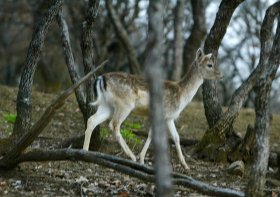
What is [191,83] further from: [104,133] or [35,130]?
[35,130]

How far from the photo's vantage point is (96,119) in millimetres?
10633

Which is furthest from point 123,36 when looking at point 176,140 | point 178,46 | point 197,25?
point 176,140

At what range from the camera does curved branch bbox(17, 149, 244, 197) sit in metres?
7.31

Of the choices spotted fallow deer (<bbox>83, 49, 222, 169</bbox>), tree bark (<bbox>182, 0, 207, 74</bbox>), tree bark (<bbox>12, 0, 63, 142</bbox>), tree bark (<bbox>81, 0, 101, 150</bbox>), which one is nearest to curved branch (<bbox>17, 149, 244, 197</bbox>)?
tree bark (<bbox>12, 0, 63, 142</bbox>)

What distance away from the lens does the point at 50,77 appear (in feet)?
103

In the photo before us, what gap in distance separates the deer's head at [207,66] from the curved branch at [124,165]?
14.7 ft

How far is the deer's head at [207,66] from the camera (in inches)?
472

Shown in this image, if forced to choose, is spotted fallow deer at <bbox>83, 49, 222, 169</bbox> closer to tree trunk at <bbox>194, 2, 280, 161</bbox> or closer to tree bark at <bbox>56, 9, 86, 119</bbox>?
tree bark at <bbox>56, 9, 86, 119</bbox>

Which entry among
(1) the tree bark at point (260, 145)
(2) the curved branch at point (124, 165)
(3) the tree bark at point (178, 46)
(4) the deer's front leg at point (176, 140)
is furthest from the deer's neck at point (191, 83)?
(3) the tree bark at point (178, 46)

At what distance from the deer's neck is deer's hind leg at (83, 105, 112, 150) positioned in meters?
1.55

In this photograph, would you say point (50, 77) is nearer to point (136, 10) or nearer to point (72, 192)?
point (136, 10)

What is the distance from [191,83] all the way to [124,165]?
14.4 feet

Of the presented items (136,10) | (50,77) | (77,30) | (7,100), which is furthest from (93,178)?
(50,77)

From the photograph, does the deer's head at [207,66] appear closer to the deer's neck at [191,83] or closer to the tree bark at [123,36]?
the deer's neck at [191,83]
